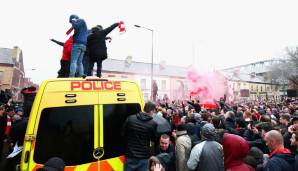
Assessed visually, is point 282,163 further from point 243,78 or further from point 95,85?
point 243,78

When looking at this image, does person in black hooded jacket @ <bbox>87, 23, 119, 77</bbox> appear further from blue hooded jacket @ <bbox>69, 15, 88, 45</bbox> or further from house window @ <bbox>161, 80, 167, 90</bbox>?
house window @ <bbox>161, 80, 167, 90</bbox>

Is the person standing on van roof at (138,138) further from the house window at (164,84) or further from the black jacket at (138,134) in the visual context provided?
the house window at (164,84)

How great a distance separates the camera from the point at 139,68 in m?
64.0

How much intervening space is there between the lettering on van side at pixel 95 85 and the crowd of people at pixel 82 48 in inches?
57.5

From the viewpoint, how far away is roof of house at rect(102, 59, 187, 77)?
59847mm

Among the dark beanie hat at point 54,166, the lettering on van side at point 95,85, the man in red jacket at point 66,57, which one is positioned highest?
the man in red jacket at point 66,57

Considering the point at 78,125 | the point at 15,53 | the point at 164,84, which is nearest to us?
the point at 78,125

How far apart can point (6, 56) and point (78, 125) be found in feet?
188

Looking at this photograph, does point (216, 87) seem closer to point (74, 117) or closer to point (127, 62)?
point (74, 117)

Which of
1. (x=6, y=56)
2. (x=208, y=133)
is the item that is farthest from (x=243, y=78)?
(x=208, y=133)

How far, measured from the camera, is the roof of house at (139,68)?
59847 millimetres

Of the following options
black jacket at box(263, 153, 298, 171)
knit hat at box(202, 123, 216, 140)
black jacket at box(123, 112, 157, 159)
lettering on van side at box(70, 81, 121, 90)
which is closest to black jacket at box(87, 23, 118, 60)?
lettering on van side at box(70, 81, 121, 90)

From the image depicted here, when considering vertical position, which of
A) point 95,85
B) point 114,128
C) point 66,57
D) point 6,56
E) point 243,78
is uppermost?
point 6,56

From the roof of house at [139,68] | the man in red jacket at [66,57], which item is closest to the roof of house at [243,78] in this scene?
the roof of house at [139,68]
